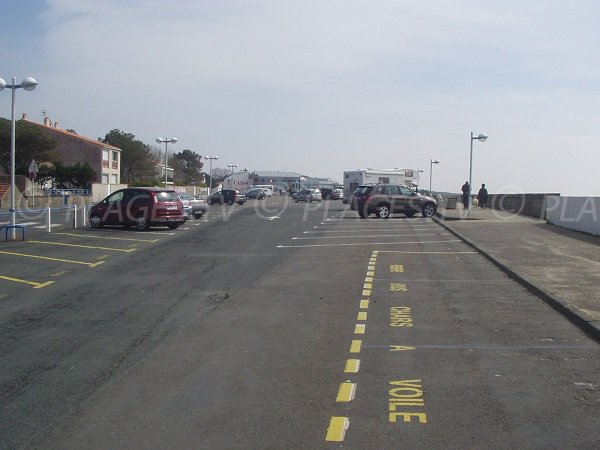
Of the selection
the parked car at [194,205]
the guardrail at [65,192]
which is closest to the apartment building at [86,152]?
the guardrail at [65,192]

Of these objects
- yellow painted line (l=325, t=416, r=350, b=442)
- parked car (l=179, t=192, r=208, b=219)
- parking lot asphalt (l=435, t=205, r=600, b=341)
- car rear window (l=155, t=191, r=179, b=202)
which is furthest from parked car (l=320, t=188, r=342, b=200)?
yellow painted line (l=325, t=416, r=350, b=442)

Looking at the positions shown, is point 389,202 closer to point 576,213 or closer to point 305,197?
point 576,213

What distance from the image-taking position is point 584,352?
832 cm

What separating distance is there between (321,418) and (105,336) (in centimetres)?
419

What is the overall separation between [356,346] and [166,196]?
19.9 m

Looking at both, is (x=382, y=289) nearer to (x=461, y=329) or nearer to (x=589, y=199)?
(x=461, y=329)

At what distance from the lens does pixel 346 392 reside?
6801 millimetres

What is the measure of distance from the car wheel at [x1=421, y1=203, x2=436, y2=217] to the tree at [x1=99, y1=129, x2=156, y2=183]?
2347 inches

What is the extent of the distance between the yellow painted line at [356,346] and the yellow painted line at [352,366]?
47cm

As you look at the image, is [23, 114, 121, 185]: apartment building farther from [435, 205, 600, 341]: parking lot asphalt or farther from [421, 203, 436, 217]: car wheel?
[435, 205, 600, 341]: parking lot asphalt

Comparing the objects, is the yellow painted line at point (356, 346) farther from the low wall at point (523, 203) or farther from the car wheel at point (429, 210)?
the car wheel at point (429, 210)

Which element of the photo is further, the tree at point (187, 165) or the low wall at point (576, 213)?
the tree at point (187, 165)

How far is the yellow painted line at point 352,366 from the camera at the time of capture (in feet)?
25.0

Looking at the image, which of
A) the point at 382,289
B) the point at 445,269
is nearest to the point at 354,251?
the point at 445,269
